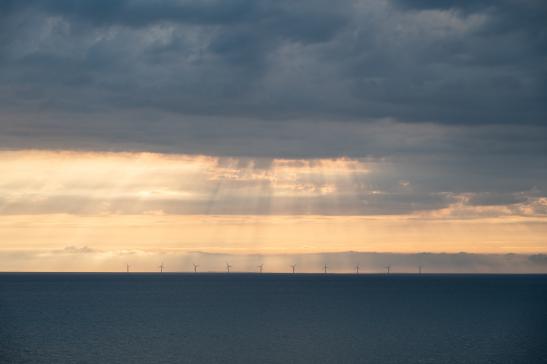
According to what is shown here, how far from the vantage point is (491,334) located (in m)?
125

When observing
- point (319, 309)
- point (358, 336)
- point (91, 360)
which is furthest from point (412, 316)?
point (91, 360)

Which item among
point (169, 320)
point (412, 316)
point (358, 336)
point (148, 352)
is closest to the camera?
point (148, 352)

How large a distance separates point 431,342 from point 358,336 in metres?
13.0

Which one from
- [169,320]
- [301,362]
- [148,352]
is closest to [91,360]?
[148,352]

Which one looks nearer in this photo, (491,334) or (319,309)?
(491,334)

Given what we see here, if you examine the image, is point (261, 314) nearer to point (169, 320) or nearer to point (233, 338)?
point (169, 320)

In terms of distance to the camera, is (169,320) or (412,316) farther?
(412,316)

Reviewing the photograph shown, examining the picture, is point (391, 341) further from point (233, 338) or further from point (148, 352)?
point (148, 352)

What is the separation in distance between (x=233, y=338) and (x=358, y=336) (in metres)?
19.9

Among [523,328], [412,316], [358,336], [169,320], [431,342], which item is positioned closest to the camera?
[431,342]

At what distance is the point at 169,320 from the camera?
153750 millimetres

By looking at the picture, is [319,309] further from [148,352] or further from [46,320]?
[148,352]

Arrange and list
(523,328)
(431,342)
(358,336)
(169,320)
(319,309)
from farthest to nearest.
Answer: (319,309)
(169,320)
(523,328)
(358,336)
(431,342)

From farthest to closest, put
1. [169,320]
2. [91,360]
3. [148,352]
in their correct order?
[169,320] < [148,352] < [91,360]
